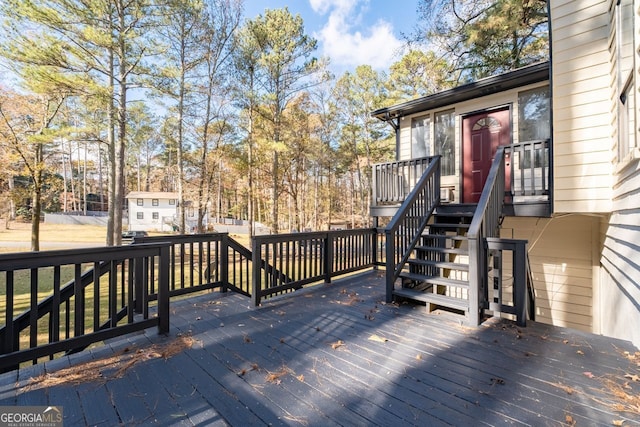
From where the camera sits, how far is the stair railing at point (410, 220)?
4.02 metres

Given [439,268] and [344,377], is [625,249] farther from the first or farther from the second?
[344,377]

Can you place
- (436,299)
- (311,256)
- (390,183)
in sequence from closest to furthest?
(436,299), (311,256), (390,183)

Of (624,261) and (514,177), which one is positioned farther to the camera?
(514,177)

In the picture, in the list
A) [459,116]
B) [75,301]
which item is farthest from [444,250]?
[75,301]

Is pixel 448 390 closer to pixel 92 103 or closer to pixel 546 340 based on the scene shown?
pixel 546 340

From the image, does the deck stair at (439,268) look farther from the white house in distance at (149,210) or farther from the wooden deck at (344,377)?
the white house in distance at (149,210)

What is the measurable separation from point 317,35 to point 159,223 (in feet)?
85.7

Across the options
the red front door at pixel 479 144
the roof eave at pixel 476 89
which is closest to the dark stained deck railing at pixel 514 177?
the red front door at pixel 479 144

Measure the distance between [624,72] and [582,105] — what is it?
96 centimetres

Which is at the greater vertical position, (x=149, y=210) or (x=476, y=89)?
(x=476, y=89)

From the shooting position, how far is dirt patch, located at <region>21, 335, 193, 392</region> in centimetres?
215

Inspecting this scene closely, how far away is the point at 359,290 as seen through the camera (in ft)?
15.8

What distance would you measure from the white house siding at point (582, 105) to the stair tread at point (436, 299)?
2.28 meters

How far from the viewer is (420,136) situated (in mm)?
7422
